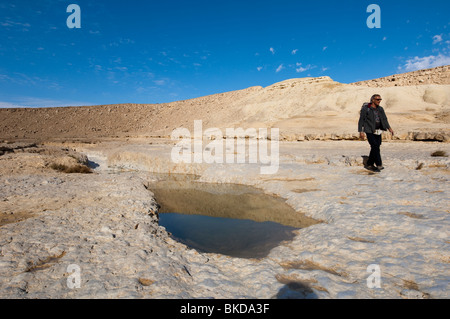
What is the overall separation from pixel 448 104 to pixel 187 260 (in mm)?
27657

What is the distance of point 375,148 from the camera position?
670 centimetres

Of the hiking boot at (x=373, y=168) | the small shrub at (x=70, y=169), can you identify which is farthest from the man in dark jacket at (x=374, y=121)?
the small shrub at (x=70, y=169)

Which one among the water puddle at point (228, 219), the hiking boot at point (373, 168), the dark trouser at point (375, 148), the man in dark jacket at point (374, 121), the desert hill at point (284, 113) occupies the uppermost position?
the desert hill at point (284, 113)

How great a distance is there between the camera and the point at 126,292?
228 cm

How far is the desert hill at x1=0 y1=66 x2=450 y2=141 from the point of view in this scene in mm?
18609

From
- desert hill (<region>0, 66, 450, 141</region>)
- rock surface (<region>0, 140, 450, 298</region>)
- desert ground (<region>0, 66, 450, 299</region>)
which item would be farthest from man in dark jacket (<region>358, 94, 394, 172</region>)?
desert hill (<region>0, 66, 450, 141</region>)

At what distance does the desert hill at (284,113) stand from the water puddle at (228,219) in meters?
11.0

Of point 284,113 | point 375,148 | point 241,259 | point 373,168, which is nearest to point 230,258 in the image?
point 241,259

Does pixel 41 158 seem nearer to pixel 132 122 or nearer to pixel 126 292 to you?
pixel 126 292

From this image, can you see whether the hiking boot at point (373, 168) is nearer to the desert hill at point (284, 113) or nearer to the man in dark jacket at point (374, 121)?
the man in dark jacket at point (374, 121)

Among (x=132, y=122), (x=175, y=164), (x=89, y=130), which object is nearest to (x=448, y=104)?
(x=175, y=164)

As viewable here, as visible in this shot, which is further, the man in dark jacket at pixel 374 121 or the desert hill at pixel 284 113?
the desert hill at pixel 284 113

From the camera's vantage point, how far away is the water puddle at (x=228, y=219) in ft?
12.4

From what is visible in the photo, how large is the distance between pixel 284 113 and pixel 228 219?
27.6m
